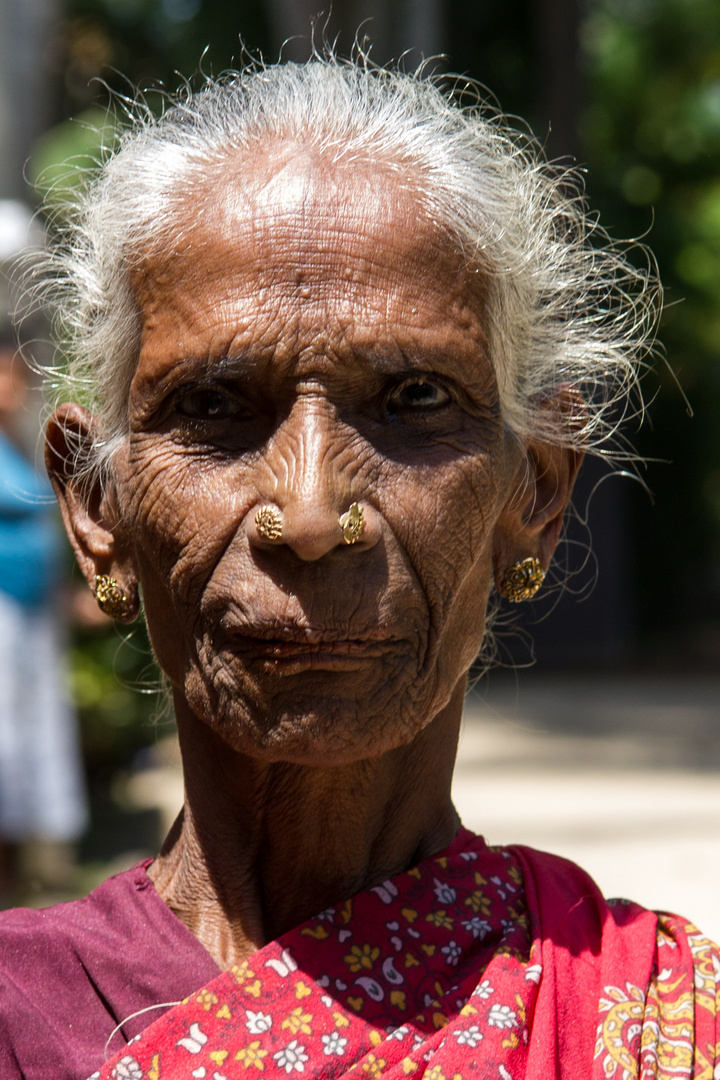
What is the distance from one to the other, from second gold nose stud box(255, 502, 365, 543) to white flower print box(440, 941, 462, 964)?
617 mm

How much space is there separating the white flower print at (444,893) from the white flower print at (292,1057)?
0.32 meters

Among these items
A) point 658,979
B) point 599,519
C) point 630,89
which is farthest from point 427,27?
point 630,89

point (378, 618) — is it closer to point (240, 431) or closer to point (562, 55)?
point (240, 431)

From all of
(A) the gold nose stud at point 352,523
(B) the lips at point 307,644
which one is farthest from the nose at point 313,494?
(B) the lips at point 307,644

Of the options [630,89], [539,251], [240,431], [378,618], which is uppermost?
[630,89]

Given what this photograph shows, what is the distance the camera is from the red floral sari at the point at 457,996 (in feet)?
5.26

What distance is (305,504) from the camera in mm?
1608

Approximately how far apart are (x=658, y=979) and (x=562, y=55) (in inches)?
476

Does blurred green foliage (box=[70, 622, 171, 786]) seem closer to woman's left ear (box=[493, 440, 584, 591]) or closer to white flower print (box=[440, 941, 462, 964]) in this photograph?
woman's left ear (box=[493, 440, 584, 591])

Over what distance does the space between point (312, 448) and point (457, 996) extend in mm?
788

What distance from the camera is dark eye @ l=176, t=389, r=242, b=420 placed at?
1.74 m

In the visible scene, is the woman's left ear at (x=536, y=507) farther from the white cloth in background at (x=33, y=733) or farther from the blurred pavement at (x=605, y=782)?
the white cloth in background at (x=33, y=733)

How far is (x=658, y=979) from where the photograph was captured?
70.9 inches

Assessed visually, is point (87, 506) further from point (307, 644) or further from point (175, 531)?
point (307, 644)
